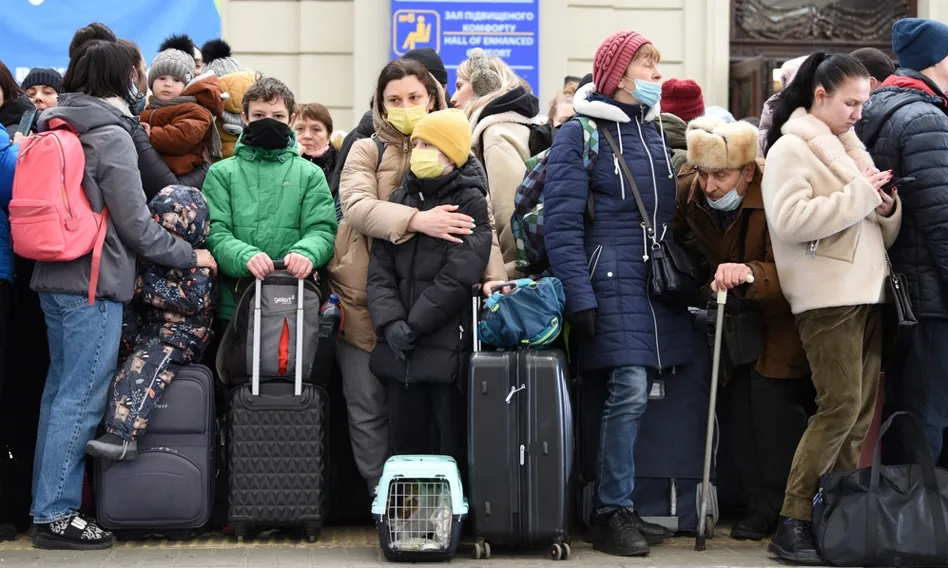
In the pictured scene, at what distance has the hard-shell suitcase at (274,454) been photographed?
19.0ft

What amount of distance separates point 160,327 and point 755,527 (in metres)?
2.76

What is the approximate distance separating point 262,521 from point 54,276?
4.42 ft

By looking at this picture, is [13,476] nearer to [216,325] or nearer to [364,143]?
[216,325]

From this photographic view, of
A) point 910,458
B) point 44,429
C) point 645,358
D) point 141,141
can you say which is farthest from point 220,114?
point 910,458

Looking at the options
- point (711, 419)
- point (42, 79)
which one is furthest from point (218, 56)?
point (711, 419)

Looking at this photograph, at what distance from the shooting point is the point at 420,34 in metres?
11.0

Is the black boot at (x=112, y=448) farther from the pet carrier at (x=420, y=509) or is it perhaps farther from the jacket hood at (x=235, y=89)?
the jacket hood at (x=235, y=89)

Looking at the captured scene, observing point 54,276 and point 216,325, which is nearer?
point 54,276

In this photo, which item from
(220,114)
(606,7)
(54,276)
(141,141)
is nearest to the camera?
(54,276)

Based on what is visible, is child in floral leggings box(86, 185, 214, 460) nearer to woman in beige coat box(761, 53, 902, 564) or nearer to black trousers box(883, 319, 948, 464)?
woman in beige coat box(761, 53, 902, 564)

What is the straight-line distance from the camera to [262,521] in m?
5.80

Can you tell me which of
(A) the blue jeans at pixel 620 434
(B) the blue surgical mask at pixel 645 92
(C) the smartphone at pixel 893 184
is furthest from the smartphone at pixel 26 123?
(C) the smartphone at pixel 893 184

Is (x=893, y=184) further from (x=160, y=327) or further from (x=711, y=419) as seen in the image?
(x=160, y=327)

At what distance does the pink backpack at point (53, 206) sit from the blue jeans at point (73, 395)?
11cm
